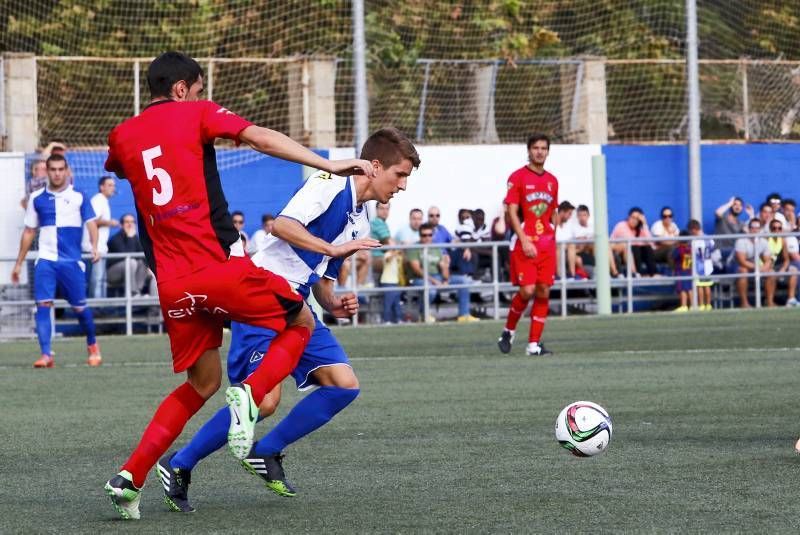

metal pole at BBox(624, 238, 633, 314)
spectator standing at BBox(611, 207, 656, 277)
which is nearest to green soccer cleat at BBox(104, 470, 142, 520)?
metal pole at BBox(624, 238, 633, 314)

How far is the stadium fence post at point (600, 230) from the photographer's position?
70.1ft

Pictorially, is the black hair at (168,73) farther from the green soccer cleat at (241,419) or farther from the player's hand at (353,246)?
the green soccer cleat at (241,419)

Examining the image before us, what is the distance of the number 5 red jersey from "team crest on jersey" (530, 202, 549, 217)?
9.22 m

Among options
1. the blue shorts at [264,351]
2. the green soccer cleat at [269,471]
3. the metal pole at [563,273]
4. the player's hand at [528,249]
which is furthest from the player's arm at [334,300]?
the metal pole at [563,273]

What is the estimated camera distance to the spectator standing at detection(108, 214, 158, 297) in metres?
20.2

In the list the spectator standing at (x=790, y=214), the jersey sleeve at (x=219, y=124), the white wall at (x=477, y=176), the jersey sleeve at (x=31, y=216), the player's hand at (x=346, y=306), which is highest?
the white wall at (x=477, y=176)

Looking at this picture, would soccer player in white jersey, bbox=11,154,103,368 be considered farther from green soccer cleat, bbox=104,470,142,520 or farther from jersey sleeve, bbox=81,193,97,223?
green soccer cleat, bbox=104,470,142,520

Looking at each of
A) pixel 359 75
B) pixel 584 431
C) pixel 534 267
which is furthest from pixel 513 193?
pixel 584 431

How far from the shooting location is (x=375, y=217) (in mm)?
21750

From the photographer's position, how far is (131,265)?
65.8 ft

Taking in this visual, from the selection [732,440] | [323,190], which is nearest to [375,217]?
[732,440]

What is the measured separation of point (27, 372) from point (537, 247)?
4.92 meters

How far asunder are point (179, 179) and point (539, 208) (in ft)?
30.7

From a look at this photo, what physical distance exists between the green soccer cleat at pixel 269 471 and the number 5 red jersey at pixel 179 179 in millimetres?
930
